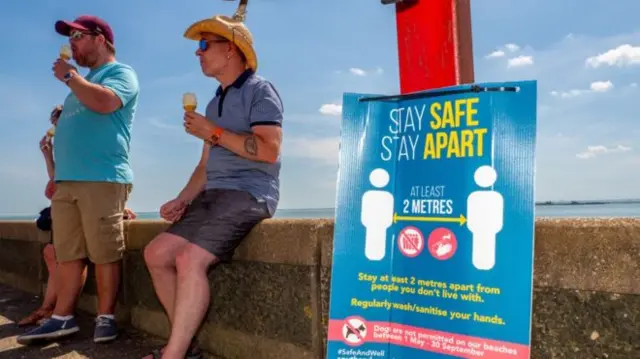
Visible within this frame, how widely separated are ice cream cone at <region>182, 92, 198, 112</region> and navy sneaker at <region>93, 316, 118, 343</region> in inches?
63.3

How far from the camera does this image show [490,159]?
1.72 meters

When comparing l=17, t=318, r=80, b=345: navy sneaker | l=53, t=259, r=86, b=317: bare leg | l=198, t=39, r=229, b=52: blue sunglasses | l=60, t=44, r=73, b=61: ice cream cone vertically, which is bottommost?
l=17, t=318, r=80, b=345: navy sneaker

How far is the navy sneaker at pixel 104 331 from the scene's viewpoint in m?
3.33

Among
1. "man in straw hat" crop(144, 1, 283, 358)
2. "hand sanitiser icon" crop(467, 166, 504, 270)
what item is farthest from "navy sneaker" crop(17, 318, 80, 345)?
"hand sanitiser icon" crop(467, 166, 504, 270)

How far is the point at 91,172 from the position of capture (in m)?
3.30

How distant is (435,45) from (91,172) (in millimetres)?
2250

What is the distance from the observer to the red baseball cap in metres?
3.41

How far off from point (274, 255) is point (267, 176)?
0.41 m

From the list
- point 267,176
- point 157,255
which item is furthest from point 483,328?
point 157,255

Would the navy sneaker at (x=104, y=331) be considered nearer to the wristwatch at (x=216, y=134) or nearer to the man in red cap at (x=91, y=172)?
the man in red cap at (x=91, y=172)

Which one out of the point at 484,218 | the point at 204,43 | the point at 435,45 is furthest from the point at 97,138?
the point at 484,218

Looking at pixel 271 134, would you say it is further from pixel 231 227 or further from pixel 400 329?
pixel 400 329

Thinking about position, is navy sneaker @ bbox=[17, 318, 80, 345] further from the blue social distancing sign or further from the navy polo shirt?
the blue social distancing sign

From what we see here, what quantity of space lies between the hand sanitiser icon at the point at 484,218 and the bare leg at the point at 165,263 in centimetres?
151
